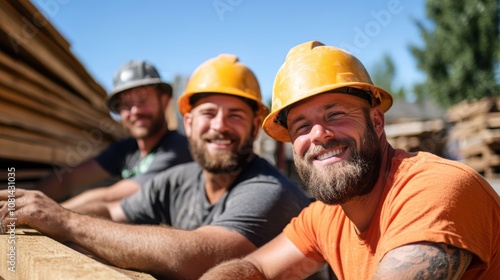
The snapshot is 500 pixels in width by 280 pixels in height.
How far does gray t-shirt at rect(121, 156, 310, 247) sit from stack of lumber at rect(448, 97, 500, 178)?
22.7 ft

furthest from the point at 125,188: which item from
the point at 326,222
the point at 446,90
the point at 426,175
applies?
the point at 446,90

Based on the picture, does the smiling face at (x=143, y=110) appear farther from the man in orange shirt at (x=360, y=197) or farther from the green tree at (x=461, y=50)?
the green tree at (x=461, y=50)

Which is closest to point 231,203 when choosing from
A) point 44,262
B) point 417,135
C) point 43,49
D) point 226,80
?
point 226,80

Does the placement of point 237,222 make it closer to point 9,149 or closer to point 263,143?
point 9,149

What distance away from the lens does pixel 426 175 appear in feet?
5.39

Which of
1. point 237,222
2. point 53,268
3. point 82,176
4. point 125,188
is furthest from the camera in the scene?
point 82,176

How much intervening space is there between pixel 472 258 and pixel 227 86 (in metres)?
2.07

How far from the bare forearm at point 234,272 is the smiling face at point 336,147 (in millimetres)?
534

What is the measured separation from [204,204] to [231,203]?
365 mm

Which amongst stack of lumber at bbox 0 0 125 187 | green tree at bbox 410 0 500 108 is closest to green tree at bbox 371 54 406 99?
green tree at bbox 410 0 500 108

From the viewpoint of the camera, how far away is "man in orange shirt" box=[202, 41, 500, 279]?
1518 millimetres

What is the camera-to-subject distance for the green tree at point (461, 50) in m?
19.3

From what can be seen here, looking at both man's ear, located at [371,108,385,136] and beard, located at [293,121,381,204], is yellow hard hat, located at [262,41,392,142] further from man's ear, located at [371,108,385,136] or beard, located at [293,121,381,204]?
beard, located at [293,121,381,204]

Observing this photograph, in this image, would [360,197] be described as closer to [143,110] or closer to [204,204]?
[204,204]
